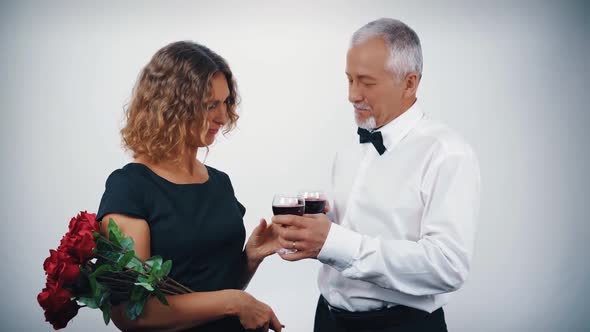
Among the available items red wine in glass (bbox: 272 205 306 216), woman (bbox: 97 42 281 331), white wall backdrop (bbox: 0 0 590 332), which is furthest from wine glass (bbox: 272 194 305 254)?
white wall backdrop (bbox: 0 0 590 332)

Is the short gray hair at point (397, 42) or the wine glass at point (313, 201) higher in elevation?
the short gray hair at point (397, 42)

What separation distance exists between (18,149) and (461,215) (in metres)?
3.61

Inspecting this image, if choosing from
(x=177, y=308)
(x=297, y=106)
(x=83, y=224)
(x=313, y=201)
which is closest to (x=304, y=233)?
(x=313, y=201)

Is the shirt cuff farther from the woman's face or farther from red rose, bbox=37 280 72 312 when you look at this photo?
red rose, bbox=37 280 72 312

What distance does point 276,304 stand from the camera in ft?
15.1

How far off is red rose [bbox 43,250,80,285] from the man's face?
52.0 inches

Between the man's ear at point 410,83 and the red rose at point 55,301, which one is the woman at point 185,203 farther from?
the man's ear at point 410,83

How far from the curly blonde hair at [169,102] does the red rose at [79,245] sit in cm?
53

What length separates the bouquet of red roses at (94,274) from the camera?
67.5 inches

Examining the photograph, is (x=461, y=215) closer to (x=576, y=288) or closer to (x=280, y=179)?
(x=280, y=179)

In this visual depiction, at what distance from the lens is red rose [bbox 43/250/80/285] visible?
1703 mm

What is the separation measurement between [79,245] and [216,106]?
35.8 inches

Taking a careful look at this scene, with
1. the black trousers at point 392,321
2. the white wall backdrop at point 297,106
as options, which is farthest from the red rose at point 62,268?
the white wall backdrop at point 297,106

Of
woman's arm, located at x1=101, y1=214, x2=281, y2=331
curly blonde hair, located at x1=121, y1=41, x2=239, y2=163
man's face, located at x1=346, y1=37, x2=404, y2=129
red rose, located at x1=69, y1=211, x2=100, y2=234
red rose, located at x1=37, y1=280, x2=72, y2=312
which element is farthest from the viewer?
man's face, located at x1=346, y1=37, x2=404, y2=129
